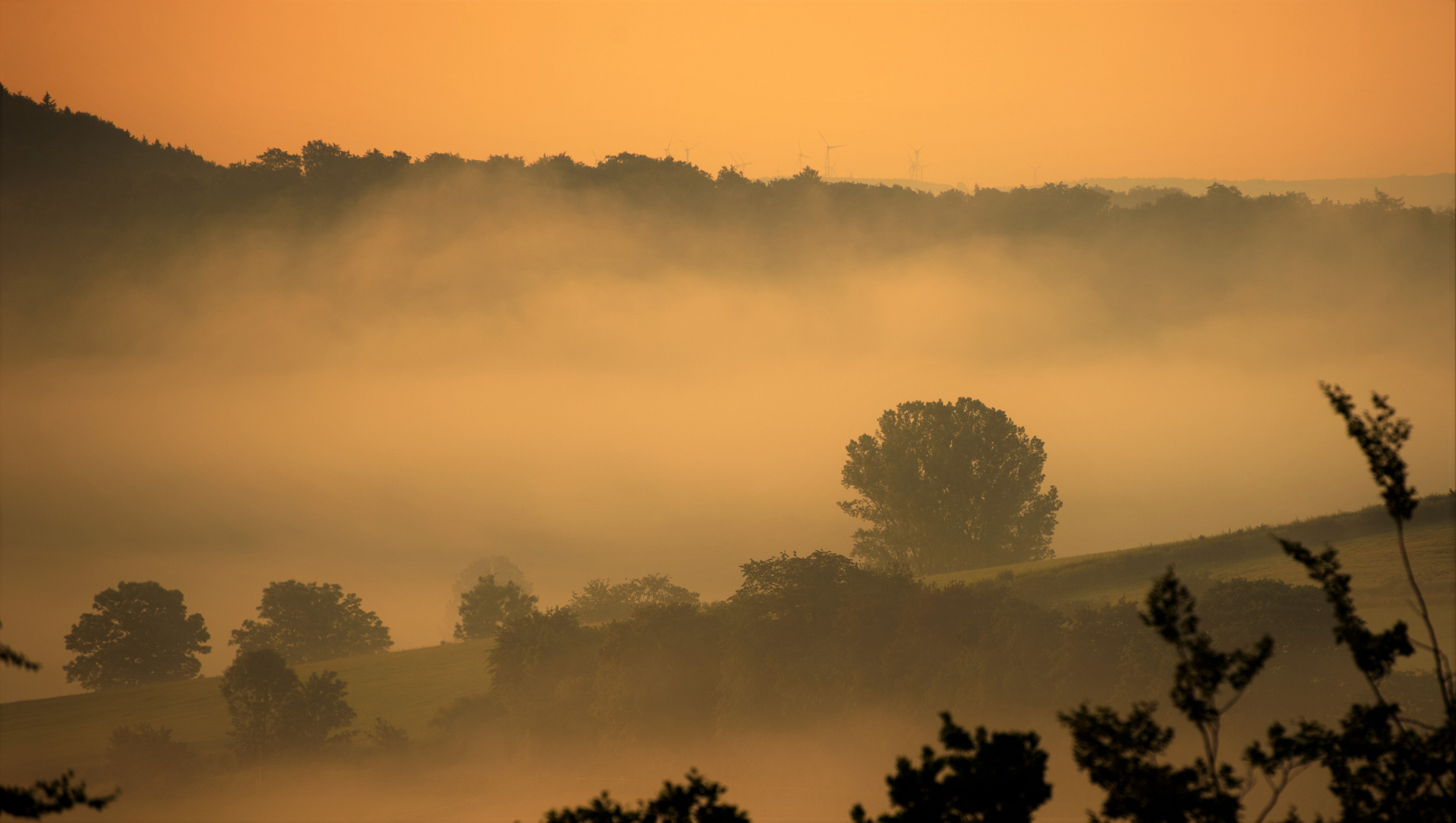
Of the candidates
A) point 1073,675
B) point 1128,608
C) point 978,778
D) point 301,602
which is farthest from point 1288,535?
point 301,602

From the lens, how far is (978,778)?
17719mm

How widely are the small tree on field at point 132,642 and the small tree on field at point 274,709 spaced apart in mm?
53871

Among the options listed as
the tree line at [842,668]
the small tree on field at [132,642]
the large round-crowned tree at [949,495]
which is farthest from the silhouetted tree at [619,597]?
the small tree on field at [132,642]

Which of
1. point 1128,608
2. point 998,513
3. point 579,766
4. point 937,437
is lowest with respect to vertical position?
point 579,766

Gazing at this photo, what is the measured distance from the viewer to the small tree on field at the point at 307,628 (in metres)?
138

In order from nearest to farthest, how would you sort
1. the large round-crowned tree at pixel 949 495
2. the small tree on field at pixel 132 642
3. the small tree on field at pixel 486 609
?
the large round-crowned tree at pixel 949 495, the small tree on field at pixel 132 642, the small tree on field at pixel 486 609

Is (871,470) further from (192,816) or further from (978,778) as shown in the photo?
(978,778)

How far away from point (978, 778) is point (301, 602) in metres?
137

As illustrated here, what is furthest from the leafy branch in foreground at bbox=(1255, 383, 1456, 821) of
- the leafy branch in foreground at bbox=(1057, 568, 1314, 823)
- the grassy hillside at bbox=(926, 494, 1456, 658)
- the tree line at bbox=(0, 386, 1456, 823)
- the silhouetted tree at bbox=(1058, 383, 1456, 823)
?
the grassy hillside at bbox=(926, 494, 1456, 658)

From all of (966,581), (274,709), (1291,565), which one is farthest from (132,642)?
(1291,565)

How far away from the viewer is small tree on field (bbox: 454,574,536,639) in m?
132

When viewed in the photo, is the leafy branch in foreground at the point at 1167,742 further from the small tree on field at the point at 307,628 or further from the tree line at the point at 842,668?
the small tree on field at the point at 307,628

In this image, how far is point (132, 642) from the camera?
130m

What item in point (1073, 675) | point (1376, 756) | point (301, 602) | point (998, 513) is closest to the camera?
point (1376, 756)
